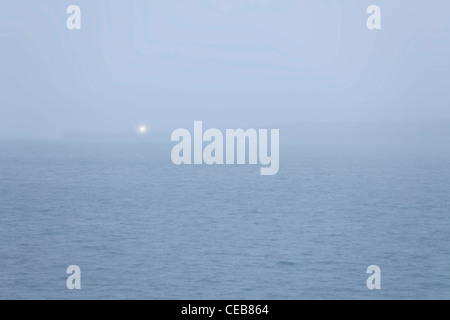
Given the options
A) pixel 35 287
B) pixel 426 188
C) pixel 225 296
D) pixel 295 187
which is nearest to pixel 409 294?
pixel 225 296

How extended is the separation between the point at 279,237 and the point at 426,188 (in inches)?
2476

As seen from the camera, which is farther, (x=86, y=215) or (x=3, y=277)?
(x=86, y=215)

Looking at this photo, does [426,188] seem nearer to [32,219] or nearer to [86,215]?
[86,215]

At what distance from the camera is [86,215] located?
10681 centimetres

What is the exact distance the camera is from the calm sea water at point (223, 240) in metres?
58.6

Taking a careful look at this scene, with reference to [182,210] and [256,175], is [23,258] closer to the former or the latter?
[182,210]

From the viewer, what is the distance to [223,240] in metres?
82.3

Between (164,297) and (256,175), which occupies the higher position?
(256,175)

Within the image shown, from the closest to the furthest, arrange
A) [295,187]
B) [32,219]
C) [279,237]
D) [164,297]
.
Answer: [164,297] < [279,237] < [32,219] < [295,187]

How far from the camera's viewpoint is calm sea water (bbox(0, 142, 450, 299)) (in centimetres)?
5859
